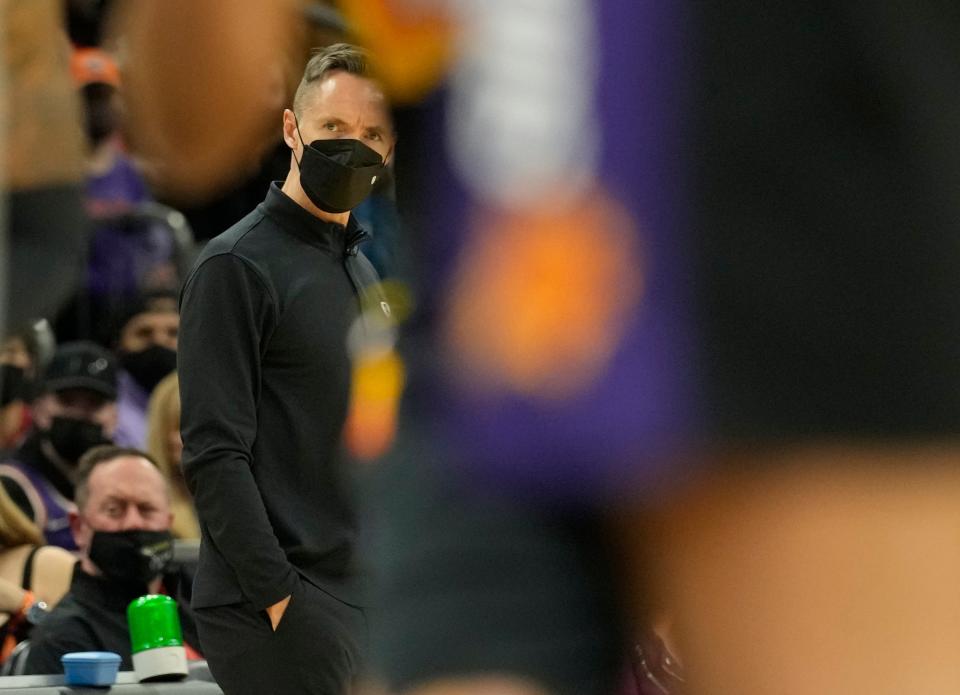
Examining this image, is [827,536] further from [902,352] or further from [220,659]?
[220,659]

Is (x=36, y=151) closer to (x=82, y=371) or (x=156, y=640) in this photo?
(x=156, y=640)

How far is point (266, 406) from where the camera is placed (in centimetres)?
311

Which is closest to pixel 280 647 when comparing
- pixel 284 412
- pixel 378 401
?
pixel 284 412

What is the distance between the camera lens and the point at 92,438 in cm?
559

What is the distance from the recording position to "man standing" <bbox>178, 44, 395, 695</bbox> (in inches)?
119

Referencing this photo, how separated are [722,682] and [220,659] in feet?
7.55

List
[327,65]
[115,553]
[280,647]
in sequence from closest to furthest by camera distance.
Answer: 1. [280,647]
2. [327,65]
3. [115,553]

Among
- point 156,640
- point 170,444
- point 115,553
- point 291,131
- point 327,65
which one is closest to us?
point 327,65

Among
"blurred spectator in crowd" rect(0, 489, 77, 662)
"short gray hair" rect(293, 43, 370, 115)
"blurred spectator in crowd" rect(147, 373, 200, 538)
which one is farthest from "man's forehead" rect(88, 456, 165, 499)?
"short gray hair" rect(293, 43, 370, 115)

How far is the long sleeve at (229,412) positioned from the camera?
9.77ft

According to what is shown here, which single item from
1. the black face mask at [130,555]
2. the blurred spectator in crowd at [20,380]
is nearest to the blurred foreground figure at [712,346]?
the black face mask at [130,555]

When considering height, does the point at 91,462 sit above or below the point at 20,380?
above

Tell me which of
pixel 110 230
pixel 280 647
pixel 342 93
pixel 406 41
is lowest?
pixel 110 230

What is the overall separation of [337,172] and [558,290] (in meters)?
2.39
